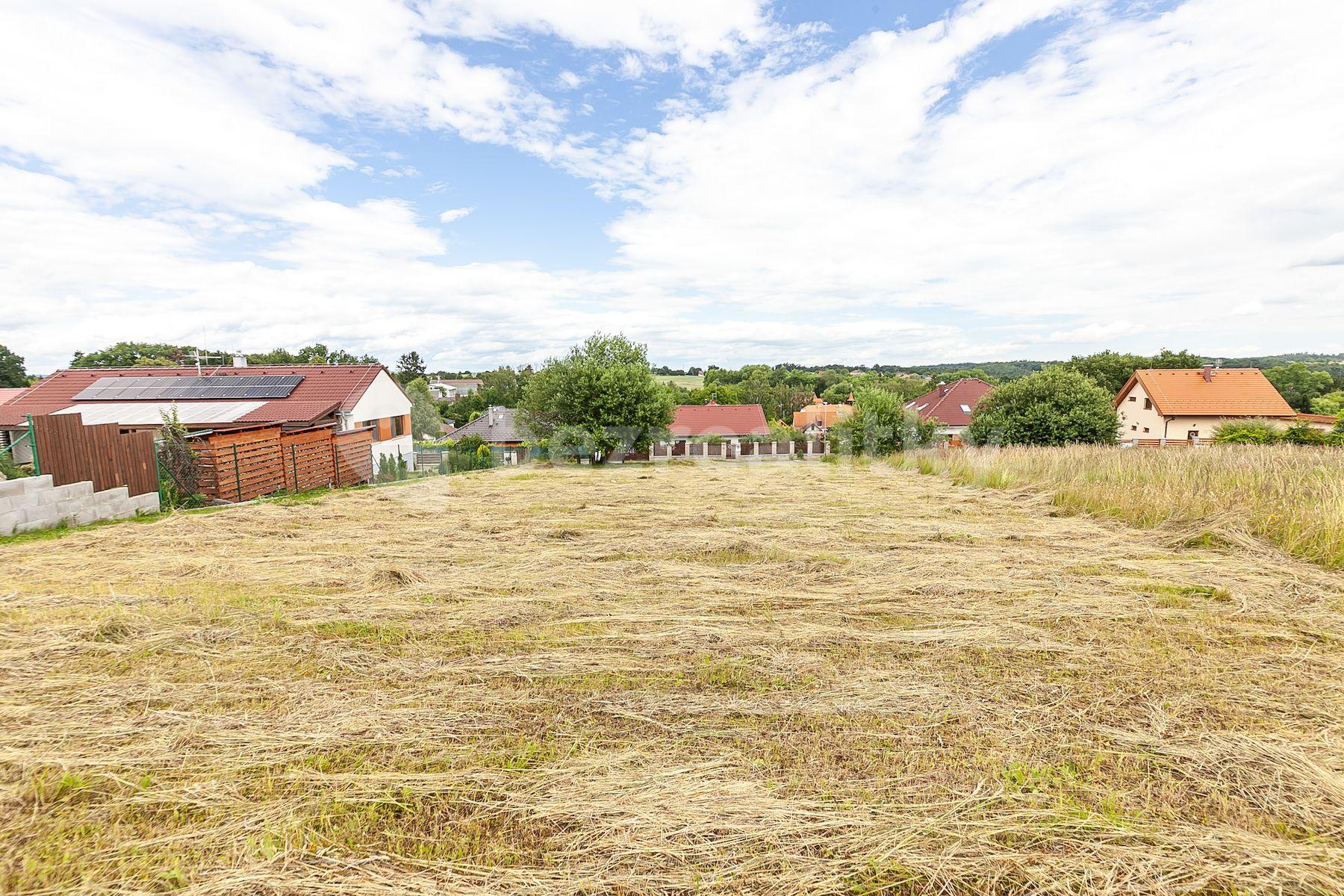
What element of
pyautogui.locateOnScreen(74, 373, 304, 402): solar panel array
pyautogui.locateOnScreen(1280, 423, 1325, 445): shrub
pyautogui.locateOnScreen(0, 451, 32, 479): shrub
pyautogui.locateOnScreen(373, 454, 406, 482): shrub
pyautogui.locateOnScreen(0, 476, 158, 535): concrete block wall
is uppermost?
pyautogui.locateOnScreen(74, 373, 304, 402): solar panel array

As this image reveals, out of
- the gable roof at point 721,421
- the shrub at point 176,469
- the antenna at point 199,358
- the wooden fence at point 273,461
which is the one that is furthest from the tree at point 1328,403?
the antenna at point 199,358

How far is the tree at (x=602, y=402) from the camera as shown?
65.1 ft

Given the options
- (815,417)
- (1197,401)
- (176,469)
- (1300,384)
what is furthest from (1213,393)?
(176,469)

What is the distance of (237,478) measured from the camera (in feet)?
33.1

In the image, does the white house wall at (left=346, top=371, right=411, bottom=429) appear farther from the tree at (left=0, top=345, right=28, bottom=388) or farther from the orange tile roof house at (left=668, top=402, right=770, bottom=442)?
the tree at (left=0, top=345, right=28, bottom=388)

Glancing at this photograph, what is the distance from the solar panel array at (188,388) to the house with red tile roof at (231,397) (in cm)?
2

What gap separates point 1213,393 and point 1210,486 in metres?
30.0

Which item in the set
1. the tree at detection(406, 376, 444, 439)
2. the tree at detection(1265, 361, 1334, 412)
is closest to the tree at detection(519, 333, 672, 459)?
the tree at detection(406, 376, 444, 439)

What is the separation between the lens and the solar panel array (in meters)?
17.4

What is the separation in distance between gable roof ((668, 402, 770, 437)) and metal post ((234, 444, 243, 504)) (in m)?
28.8

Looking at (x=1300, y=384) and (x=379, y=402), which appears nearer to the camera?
(x=379, y=402)

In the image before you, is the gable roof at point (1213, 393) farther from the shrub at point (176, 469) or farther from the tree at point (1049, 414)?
the shrub at point (176, 469)

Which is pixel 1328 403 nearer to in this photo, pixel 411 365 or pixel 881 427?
pixel 881 427

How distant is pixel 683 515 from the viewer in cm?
830
